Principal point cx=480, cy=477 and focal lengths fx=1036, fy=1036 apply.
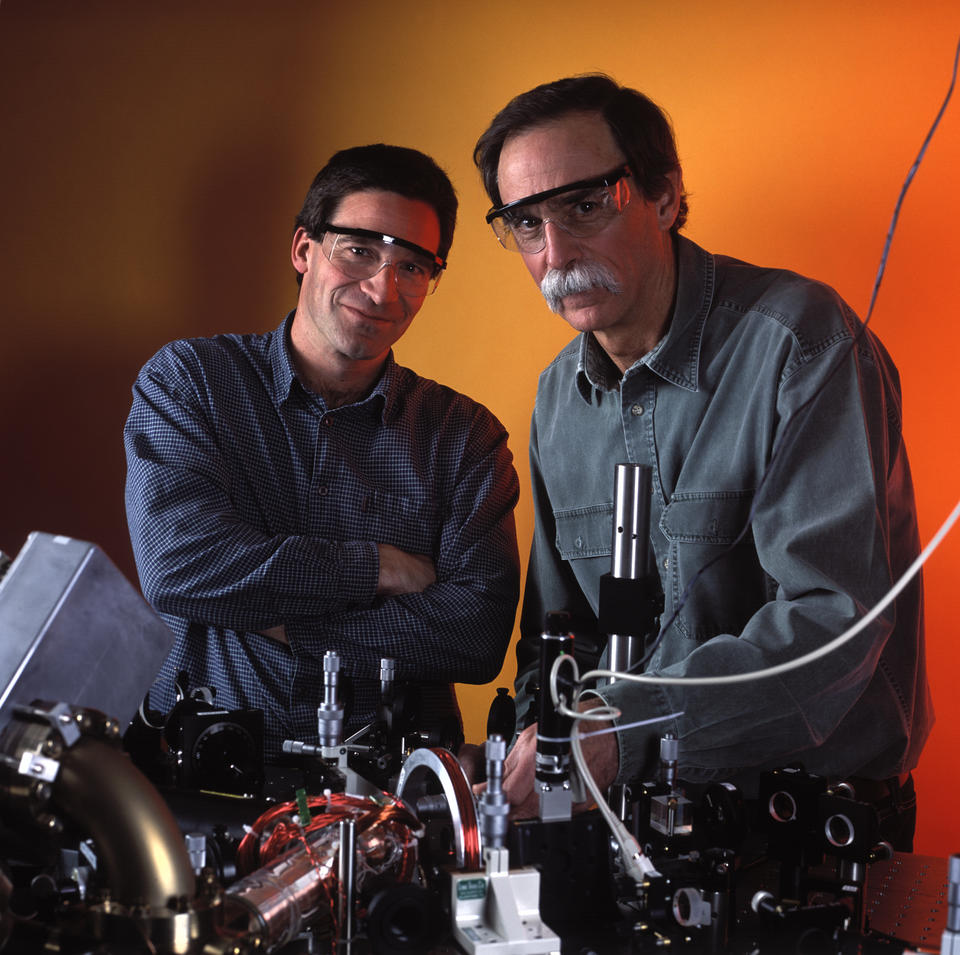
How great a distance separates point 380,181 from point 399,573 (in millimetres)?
952

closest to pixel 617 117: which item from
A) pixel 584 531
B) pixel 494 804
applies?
pixel 584 531

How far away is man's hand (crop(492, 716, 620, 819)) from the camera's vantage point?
52.1 inches

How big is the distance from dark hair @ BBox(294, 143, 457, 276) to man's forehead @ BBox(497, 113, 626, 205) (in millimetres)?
472

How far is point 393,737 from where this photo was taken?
1.58m

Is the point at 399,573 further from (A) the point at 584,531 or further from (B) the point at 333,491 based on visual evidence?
(A) the point at 584,531

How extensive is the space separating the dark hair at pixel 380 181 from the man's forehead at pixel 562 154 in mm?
472

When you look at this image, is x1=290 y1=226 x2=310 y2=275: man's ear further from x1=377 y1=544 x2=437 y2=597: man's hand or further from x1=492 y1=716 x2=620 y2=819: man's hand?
x1=492 y1=716 x2=620 y2=819: man's hand

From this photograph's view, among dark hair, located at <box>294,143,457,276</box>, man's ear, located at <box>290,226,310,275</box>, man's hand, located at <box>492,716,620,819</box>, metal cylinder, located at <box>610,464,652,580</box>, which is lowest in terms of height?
man's hand, located at <box>492,716,620,819</box>

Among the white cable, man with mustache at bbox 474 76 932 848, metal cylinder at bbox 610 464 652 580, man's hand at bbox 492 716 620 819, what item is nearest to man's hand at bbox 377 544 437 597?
man with mustache at bbox 474 76 932 848

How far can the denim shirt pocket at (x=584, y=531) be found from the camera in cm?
219

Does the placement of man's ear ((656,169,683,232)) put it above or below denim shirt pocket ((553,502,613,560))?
above

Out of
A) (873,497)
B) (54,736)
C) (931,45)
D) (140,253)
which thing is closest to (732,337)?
(873,497)

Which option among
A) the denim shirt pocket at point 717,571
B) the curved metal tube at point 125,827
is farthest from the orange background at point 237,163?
the curved metal tube at point 125,827

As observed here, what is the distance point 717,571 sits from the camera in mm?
1928
